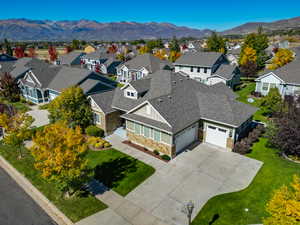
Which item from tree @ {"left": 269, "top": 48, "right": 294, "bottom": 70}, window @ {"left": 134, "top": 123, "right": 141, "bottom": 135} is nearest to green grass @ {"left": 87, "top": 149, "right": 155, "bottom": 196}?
window @ {"left": 134, "top": 123, "right": 141, "bottom": 135}

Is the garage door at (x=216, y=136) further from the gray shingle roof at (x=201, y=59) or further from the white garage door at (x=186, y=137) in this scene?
the gray shingle roof at (x=201, y=59)

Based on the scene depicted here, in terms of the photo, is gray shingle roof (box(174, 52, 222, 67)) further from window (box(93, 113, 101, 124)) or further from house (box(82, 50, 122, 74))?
window (box(93, 113, 101, 124))

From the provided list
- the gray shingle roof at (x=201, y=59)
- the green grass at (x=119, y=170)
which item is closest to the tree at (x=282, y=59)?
the gray shingle roof at (x=201, y=59)

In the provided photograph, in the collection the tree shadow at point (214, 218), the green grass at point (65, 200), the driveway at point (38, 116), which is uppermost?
the driveway at point (38, 116)

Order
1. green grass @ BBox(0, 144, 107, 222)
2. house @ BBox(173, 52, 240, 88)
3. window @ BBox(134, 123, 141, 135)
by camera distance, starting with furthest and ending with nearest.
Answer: house @ BBox(173, 52, 240, 88) → window @ BBox(134, 123, 141, 135) → green grass @ BBox(0, 144, 107, 222)

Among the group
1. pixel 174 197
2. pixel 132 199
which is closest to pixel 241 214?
pixel 174 197
